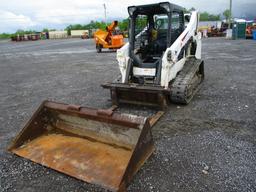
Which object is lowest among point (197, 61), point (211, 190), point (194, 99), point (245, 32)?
point (211, 190)

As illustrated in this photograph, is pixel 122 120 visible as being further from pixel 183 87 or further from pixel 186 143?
pixel 183 87

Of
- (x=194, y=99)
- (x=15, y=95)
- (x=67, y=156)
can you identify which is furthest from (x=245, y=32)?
(x=67, y=156)

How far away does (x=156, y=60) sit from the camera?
565cm

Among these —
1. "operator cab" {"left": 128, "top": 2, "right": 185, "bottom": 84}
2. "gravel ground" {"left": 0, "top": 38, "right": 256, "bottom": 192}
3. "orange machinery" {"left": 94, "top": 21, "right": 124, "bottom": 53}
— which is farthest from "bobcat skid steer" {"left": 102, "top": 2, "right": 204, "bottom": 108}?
"orange machinery" {"left": 94, "top": 21, "right": 124, "bottom": 53}

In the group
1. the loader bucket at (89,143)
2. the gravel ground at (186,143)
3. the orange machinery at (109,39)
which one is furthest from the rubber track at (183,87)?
the orange machinery at (109,39)

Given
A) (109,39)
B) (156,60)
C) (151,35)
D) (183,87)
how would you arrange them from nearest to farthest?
1. (183,87)
2. (156,60)
3. (151,35)
4. (109,39)

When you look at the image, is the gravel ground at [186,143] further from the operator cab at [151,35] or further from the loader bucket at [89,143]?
the operator cab at [151,35]

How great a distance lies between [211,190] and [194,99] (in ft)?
10.6

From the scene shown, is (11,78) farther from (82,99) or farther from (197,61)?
(197,61)

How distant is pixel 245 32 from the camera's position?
23906mm

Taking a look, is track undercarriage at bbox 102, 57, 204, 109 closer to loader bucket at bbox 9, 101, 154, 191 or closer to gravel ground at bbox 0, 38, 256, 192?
gravel ground at bbox 0, 38, 256, 192

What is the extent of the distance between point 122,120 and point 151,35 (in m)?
3.61

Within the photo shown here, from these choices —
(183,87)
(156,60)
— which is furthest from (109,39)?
(183,87)

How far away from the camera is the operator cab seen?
5.16 metres
